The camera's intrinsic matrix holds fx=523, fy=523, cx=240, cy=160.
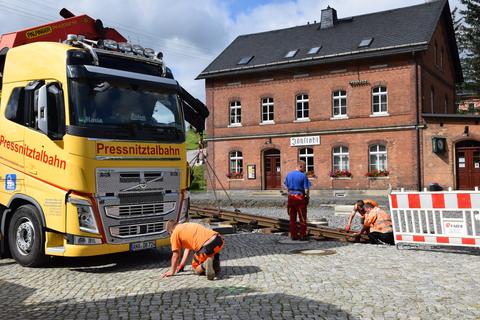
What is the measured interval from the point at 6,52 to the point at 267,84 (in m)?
26.4

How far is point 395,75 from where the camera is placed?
1196 inches

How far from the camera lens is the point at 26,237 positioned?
8.46 metres

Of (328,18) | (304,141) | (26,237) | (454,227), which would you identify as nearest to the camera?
(26,237)

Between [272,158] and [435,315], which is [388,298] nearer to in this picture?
[435,315]

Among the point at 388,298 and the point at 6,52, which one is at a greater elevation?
the point at 6,52

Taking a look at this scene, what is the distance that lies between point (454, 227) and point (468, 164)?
2100 centimetres

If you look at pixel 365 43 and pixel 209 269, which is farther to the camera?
pixel 365 43

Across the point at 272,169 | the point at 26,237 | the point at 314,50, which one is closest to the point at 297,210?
the point at 26,237

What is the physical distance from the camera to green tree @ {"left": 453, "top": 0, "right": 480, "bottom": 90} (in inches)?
1706

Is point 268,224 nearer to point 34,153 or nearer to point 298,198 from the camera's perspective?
point 298,198

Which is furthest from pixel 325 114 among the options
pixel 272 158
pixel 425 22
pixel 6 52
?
pixel 6 52

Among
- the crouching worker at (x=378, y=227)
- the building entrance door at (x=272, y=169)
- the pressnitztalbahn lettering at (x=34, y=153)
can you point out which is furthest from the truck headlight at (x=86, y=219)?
the building entrance door at (x=272, y=169)

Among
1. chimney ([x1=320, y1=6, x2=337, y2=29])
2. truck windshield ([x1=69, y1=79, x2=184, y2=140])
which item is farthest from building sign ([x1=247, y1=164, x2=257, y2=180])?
truck windshield ([x1=69, y1=79, x2=184, y2=140])

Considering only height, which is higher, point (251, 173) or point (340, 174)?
point (251, 173)
